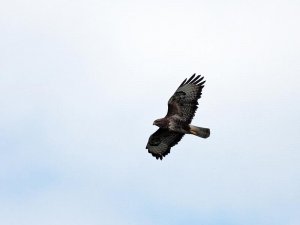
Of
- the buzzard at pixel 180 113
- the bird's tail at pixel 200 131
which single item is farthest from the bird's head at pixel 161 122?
the bird's tail at pixel 200 131

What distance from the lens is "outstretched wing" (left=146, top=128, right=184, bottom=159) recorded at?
2470cm

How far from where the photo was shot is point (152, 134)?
24828mm

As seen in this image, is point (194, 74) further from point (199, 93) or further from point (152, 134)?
point (152, 134)

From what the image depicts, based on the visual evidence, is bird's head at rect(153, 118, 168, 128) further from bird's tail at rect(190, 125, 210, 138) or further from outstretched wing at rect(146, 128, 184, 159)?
bird's tail at rect(190, 125, 210, 138)

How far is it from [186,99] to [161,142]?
1983 millimetres

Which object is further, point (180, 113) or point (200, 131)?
point (180, 113)

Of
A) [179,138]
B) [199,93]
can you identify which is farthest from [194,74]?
[179,138]

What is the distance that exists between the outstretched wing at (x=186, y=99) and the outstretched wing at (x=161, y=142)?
913 millimetres

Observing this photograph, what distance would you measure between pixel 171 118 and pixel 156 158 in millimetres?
1728

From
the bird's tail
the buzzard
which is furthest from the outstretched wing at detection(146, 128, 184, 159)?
the bird's tail

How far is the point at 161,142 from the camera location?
24844 millimetres

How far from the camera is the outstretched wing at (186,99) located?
24188 mm

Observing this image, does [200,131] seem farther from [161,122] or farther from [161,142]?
[161,142]

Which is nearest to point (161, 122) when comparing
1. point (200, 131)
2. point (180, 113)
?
point (180, 113)
